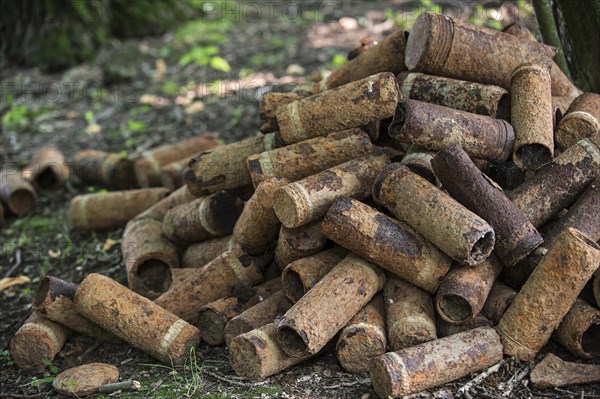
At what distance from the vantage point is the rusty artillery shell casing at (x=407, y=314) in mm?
4219

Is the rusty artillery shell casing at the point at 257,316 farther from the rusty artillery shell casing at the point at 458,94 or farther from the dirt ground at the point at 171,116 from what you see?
the rusty artillery shell casing at the point at 458,94

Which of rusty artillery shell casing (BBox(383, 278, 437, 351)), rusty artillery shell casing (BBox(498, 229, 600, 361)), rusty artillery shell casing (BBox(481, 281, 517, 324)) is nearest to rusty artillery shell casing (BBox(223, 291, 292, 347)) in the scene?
rusty artillery shell casing (BBox(383, 278, 437, 351))

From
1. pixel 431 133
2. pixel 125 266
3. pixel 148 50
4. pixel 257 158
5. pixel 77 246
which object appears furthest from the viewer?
pixel 148 50

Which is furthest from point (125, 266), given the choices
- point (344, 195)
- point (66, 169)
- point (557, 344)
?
point (557, 344)

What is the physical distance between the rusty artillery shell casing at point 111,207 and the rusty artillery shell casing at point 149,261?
2.87ft

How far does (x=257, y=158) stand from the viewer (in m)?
5.13

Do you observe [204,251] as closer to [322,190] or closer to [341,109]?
[322,190]

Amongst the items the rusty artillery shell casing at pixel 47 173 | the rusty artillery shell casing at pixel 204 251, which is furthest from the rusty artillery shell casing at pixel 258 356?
the rusty artillery shell casing at pixel 47 173

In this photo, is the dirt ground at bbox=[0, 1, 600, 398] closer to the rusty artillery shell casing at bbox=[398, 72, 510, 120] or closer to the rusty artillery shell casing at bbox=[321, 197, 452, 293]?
the rusty artillery shell casing at bbox=[321, 197, 452, 293]

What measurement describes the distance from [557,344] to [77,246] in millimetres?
4362

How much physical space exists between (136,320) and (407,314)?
1.75m

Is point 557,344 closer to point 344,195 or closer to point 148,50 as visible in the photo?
point 344,195

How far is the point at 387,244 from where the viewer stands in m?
4.38

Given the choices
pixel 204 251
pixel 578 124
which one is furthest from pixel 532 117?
pixel 204 251
